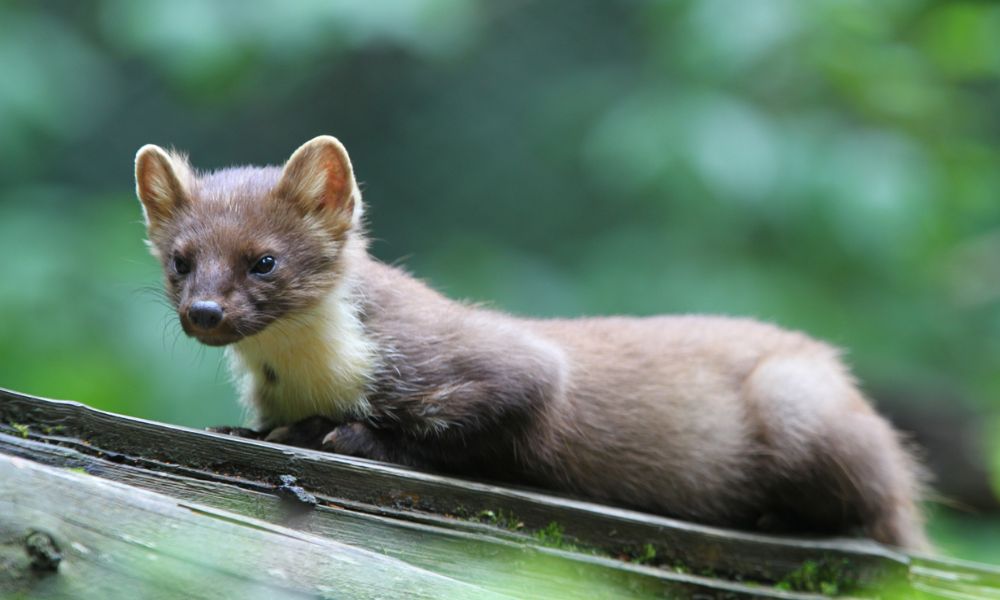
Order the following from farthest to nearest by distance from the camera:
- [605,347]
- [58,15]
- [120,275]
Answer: [58,15] → [120,275] → [605,347]

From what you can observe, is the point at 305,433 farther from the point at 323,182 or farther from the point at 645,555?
the point at 645,555

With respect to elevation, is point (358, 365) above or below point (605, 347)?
below

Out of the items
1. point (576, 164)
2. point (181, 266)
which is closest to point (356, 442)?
point (181, 266)

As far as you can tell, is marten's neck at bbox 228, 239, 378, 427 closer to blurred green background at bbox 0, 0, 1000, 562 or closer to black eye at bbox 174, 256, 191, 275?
black eye at bbox 174, 256, 191, 275

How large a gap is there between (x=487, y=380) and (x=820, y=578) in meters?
1.89

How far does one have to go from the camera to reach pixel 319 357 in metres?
4.83

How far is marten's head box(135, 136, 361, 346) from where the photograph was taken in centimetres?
444

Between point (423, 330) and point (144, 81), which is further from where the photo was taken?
point (144, 81)

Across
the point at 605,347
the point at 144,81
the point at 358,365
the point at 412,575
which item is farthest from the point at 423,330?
the point at 144,81

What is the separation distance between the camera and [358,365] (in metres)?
4.81

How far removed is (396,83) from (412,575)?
9.06 metres

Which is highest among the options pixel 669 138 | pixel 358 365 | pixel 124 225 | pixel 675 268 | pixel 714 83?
pixel 714 83

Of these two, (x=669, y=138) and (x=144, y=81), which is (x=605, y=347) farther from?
(x=144, y=81)

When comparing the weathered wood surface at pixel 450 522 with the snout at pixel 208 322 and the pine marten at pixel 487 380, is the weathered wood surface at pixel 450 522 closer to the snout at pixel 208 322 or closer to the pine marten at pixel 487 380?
the pine marten at pixel 487 380
